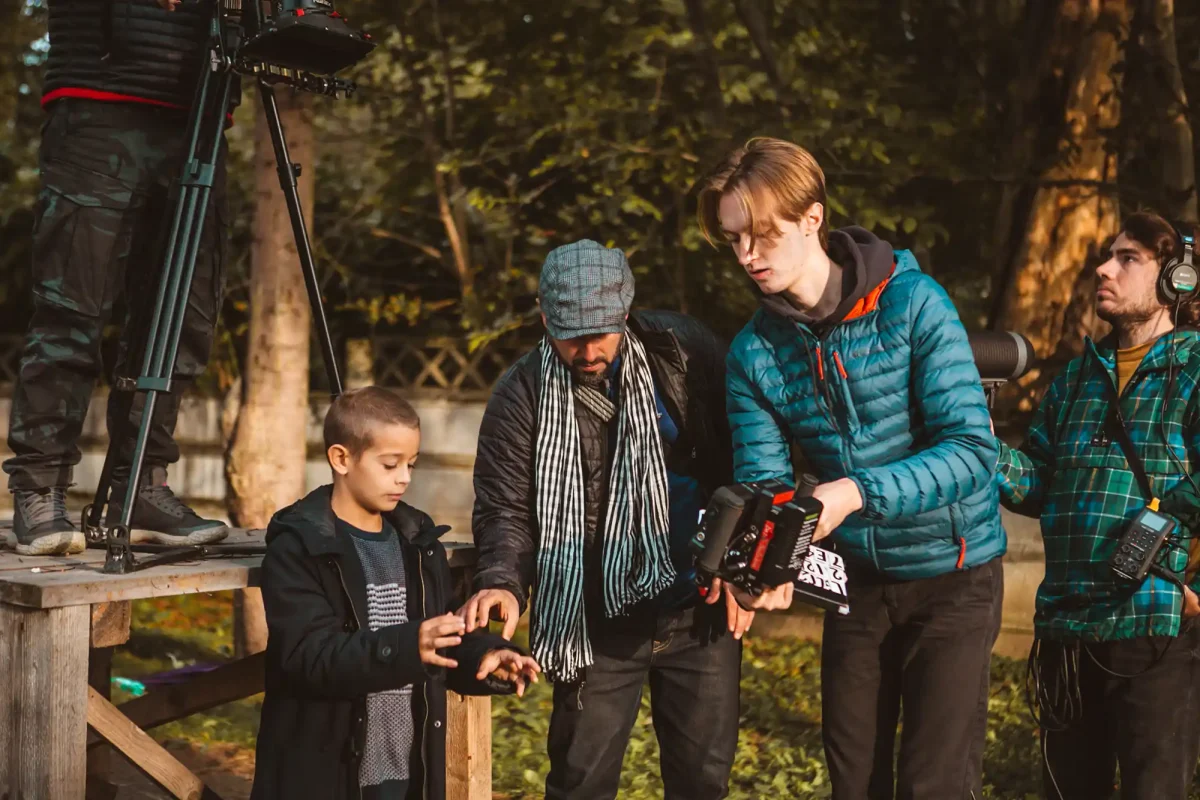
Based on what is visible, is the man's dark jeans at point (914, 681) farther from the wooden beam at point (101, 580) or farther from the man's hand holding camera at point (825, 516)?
the wooden beam at point (101, 580)

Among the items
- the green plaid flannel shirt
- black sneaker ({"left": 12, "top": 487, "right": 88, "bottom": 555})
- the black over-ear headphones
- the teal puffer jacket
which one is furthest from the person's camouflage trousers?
the black over-ear headphones

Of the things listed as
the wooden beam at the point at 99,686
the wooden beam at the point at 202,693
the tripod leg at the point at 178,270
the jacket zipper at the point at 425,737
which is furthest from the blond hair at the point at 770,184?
the wooden beam at the point at 99,686

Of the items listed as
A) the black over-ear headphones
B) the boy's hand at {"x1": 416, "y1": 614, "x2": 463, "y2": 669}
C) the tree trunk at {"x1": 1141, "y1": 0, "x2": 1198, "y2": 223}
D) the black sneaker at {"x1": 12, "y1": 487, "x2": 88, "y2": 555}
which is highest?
the tree trunk at {"x1": 1141, "y1": 0, "x2": 1198, "y2": 223}

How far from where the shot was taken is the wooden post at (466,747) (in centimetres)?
398

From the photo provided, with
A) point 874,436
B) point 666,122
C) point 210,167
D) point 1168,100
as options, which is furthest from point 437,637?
point 666,122

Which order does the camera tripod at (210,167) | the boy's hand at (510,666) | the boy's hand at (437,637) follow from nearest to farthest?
the boy's hand at (437,637), the boy's hand at (510,666), the camera tripod at (210,167)

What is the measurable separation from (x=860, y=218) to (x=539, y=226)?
3.17 metres

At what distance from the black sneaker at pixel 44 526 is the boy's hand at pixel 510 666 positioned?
4.24 ft

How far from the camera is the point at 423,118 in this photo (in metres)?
9.56

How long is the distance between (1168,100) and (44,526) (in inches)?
229

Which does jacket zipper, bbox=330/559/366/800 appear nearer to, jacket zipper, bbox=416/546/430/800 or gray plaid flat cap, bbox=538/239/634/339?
jacket zipper, bbox=416/546/430/800

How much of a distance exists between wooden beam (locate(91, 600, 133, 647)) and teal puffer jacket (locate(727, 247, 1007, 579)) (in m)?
1.55

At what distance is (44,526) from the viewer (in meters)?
3.79

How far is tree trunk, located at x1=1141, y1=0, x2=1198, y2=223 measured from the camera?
714 cm
